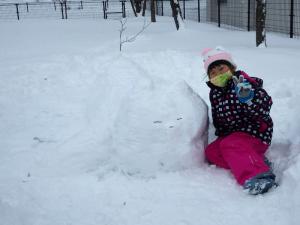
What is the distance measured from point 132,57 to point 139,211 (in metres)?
3.03

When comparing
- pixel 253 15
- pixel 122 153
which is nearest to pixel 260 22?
pixel 122 153

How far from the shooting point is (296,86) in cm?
400

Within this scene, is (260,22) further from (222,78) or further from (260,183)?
(260,183)

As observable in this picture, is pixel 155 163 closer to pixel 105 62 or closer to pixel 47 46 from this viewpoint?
pixel 105 62

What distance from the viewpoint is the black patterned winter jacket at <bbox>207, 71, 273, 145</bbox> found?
2906 mm

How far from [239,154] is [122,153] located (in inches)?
34.6

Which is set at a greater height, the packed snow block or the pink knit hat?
the pink knit hat

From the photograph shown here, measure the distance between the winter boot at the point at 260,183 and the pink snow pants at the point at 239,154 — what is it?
46 millimetres

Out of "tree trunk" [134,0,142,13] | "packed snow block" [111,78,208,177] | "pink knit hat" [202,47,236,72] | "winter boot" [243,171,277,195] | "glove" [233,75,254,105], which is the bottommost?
"winter boot" [243,171,277,195]

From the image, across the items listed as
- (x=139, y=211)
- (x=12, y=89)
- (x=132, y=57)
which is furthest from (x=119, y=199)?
(x=132, y=57)

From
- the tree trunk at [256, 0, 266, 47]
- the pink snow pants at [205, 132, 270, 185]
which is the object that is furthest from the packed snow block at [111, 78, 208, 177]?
the tree trunk at [256, 0, 266, 47]

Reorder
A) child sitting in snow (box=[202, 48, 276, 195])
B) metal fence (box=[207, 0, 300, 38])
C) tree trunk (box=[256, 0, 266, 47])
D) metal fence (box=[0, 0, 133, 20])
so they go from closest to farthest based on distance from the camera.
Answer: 1. child sitting in snow (box=[202, 48, 276, 195])
2. tree trunk (box=[256, 0, 266, 47])
3. metal fence (box=[207, 0, 300, 38])
4. metal fence (box=[0, 0, 133, 20])

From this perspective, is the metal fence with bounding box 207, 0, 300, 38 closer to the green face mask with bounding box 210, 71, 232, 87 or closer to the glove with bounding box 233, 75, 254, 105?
the green face mask with bounding box 210, 71, 232, 87

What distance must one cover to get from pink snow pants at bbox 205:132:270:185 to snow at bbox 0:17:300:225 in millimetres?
85
